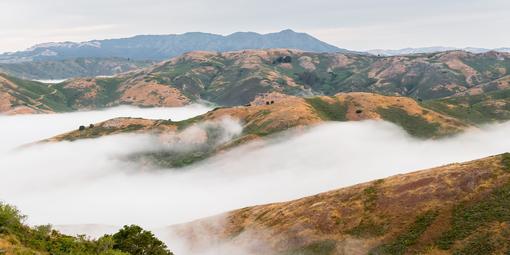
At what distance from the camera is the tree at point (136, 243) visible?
76.5 meters

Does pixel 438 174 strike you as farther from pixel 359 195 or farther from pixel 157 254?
pixel 157 254

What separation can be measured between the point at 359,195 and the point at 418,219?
19958 millimetres

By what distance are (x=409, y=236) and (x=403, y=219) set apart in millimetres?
6257

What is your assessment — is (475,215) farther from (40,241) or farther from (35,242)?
(35,242)

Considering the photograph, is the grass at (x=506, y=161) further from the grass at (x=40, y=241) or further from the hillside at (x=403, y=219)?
the grass at (x=40, y=241)

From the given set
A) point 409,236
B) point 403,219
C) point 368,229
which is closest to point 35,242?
point 368,229

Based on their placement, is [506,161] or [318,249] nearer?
[318,249]

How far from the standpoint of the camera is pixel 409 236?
86000 millimetres

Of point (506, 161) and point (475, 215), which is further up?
point (506, 161)

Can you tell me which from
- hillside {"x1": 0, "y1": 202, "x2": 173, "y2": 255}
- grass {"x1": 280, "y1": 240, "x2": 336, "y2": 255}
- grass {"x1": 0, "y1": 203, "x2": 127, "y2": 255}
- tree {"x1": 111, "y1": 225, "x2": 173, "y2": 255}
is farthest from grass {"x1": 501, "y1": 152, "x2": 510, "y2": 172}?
grass {"x1": 0, "y1": 203, "x2": 127, "y2": 255}

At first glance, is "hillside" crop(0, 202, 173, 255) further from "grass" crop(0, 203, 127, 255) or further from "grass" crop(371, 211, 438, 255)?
"grass" crop(371, 211, 438, 255)

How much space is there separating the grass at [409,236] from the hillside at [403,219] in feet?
0.06

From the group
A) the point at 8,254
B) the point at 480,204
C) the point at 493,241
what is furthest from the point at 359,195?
the point at 8,254

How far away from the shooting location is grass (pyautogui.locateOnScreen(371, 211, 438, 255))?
8394 centimetres
